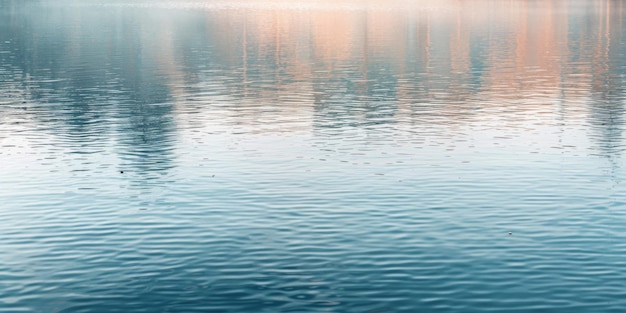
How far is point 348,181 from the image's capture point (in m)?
58.8

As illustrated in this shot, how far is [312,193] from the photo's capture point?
55.2 meters

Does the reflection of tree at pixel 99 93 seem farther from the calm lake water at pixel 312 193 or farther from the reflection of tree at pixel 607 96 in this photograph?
the reflection of tree at pixel 607 96

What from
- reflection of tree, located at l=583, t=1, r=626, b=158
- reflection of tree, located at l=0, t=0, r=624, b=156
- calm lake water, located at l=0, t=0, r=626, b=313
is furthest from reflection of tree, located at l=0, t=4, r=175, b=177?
reflection of tree, located at l=583, t=1, r=626, b=158

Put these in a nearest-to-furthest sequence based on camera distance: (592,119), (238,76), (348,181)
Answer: (348,181), (592,119), (238,76)

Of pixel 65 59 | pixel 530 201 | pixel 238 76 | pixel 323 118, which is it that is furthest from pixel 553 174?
pixel 65 59

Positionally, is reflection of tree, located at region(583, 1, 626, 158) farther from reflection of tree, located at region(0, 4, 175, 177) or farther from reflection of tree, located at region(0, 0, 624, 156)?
reflection of tree, located at region(0, 4, 175, 177)

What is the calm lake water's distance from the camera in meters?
39.0

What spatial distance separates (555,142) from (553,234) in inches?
1054

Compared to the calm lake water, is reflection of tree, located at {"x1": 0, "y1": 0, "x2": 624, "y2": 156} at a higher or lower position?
higher

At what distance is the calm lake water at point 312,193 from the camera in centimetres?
3900

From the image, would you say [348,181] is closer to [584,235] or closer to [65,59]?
[584,235]

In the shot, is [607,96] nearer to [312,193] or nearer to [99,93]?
[99,93]

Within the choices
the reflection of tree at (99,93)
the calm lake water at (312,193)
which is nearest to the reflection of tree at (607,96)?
the calm lake water at (312,193)

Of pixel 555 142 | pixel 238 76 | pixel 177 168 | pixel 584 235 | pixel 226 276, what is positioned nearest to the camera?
pixel 226 276
